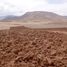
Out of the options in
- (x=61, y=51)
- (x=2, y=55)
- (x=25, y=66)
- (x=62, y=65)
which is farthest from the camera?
(x=61, y=51)

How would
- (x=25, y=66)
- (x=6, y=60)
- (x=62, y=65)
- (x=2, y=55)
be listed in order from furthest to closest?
(x=2, y=55) → (x=6, y=60) → (x=62, y=65) → (x=25, y=66)

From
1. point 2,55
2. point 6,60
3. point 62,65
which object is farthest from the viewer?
point 2,55

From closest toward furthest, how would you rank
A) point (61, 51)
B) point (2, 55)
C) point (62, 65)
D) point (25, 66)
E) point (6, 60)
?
1. point (25, 66)
2. point (62, 65)
3. point (6, 60)
4. point (2, 55)
5. point (61, 51)

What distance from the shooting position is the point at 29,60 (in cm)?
622

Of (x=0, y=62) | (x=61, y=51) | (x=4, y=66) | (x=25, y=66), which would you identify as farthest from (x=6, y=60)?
(x=61, y=51)

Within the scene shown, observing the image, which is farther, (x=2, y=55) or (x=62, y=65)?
(x=2, y=55)

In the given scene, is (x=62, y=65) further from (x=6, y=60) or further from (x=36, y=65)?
(x=6, y=60)

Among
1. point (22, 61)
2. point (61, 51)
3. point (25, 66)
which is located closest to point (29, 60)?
point (22, 61)

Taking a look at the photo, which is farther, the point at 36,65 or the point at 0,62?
the point at 0,62

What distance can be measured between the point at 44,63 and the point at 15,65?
0.92 metres

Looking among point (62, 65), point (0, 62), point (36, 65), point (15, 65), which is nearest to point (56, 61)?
point (62, 65)

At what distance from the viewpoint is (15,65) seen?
220 inches

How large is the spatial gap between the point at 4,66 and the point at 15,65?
0.43 meters

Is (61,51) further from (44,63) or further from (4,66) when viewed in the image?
(4,66)
